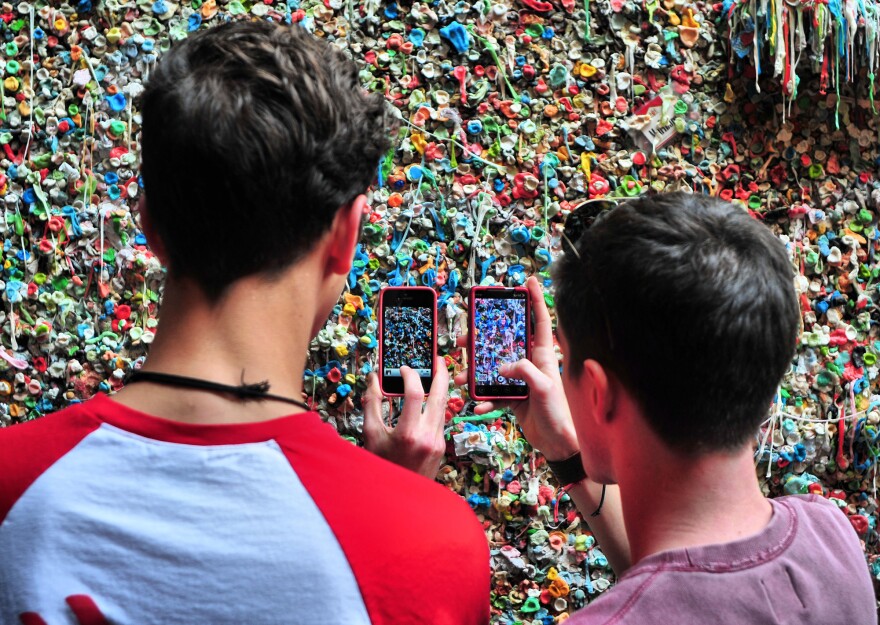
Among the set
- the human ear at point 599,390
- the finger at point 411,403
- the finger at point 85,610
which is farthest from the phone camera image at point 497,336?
the finger at point 85,610

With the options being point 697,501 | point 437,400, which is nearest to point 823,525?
point 697,501

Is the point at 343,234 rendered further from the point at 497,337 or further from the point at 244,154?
the point at 497,337

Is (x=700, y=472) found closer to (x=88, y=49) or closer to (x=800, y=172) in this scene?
(x=800, y=172)

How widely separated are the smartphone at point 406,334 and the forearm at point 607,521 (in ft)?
1.01

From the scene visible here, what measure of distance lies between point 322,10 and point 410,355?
0.65m

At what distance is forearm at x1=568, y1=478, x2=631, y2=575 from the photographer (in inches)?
41.4

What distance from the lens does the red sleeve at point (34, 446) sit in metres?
0.65

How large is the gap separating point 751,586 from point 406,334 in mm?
700

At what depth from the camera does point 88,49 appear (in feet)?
4.66

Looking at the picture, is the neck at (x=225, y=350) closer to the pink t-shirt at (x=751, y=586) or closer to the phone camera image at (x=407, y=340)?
the pink t-shirt at (x=751, y=586)

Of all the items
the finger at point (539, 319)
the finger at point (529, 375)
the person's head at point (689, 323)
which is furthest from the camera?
the finger at point (539, 319)

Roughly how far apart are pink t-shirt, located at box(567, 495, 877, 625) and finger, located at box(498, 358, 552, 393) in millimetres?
427

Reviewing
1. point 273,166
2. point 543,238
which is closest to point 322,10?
point 543,238

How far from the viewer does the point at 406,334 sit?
1.29 m
